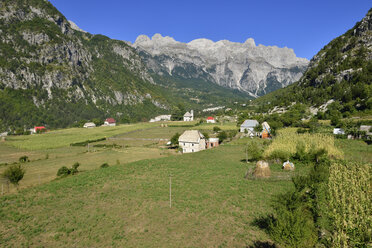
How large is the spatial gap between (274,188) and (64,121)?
620 ft

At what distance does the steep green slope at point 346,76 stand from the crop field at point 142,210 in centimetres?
8144

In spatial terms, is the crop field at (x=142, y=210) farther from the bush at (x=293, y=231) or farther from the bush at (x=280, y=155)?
the bush at (x=293, y=231)

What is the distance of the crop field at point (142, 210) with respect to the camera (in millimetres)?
17000

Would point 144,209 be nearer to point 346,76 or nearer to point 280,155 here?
point 280,155

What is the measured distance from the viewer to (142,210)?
21.8m

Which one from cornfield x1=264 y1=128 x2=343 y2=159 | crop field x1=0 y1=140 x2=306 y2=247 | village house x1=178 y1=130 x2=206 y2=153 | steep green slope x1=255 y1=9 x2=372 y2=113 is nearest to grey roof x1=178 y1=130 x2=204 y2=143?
village house x1=178 y1=130 x2=206 y2=153

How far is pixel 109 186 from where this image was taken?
29438mm

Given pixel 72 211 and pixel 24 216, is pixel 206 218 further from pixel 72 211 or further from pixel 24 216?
pixel 24 216

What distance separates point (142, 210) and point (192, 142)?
1626 inches

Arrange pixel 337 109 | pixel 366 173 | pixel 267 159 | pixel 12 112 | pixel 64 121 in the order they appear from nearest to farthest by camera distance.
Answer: pixel 366 173 → pixel 267 159 → pixel 337 109 → pixel 12 112 → pixel 64 121

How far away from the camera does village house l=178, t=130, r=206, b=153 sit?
62094 millimetres

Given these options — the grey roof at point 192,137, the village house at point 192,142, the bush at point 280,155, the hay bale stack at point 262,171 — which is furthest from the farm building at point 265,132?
the hay bale stack at point 262,171

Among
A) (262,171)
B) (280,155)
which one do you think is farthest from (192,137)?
A: (262,171)

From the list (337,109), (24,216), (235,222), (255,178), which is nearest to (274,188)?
(255,178)
